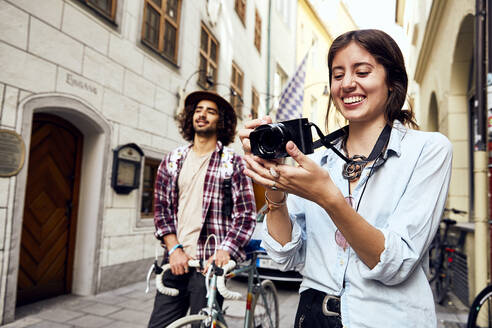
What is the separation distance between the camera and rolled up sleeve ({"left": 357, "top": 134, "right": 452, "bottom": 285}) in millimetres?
993

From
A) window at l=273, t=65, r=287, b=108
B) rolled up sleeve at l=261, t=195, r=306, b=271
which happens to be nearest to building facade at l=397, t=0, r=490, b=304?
rolled up sleeve at l=261, t=195, r=306, b=271

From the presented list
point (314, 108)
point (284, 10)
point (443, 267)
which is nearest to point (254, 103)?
point (284, 10)

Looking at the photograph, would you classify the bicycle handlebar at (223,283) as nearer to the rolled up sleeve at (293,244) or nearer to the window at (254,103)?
the rolled up sleeve at (293,244)

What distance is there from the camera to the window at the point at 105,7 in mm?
5617

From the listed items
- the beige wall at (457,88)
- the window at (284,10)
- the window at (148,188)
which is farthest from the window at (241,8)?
the window at (148,188)

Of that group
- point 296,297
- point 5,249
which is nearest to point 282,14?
point 296,297

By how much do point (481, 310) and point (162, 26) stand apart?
21.8ft

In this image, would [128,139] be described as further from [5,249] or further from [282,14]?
→ [282,14]

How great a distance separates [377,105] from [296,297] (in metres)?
5.37

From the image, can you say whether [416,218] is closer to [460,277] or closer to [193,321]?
[193,321]

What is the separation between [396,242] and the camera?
0.99 meters

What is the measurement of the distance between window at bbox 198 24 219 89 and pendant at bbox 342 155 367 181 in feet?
26.9

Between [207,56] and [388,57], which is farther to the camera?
[207,56]

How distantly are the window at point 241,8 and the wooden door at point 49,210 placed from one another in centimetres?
760
